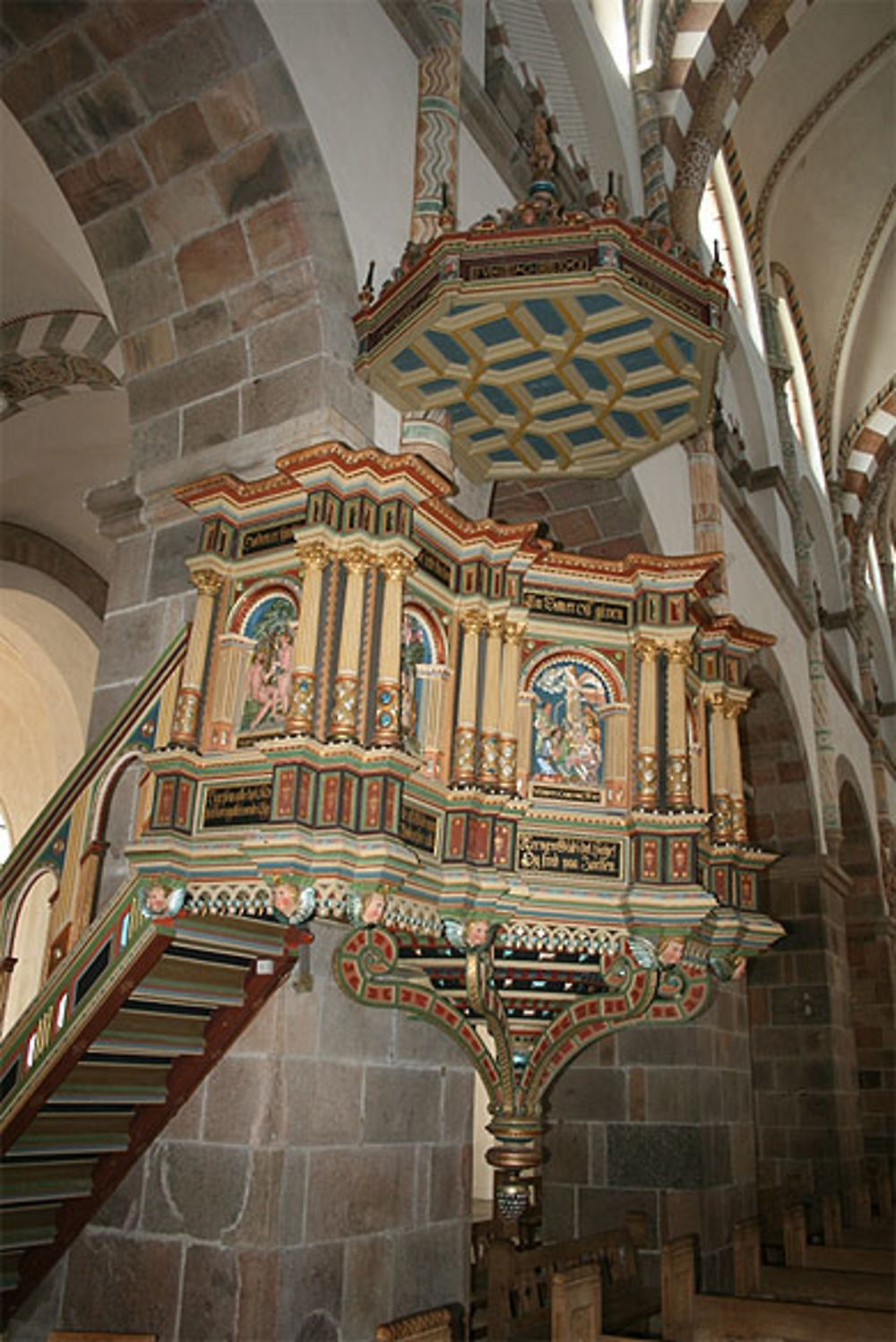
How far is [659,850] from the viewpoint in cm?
394

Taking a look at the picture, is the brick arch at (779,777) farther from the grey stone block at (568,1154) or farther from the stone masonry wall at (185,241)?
the stone masonry wall at (185,241)

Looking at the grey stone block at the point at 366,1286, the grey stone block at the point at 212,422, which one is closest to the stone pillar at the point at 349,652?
the grey stone block at the point at 212,422

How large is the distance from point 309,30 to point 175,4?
60 centimetres

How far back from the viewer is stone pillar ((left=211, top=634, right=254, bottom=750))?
12.4 ft

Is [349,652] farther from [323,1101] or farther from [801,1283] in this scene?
[801,1283]

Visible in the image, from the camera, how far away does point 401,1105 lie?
14.7 feet

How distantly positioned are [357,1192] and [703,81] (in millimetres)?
9240

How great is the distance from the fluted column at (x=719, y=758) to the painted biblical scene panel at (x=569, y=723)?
2.28 feet

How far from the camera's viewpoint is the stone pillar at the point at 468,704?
3859mm

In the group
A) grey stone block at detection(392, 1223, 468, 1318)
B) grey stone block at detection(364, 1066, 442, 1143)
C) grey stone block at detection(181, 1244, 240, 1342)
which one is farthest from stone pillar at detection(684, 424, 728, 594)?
grey stone block at detection(181, 1244, 240, 1342)

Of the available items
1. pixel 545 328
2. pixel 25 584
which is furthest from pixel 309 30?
pixel 25 584

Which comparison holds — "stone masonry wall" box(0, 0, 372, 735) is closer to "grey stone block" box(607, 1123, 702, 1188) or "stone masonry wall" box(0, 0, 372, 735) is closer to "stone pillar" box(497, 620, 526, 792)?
"stone pillar" box(497, 620, 526, 792)

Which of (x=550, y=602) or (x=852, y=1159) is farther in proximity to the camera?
(x=852, y=1159)

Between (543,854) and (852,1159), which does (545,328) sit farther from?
(852,1159)
